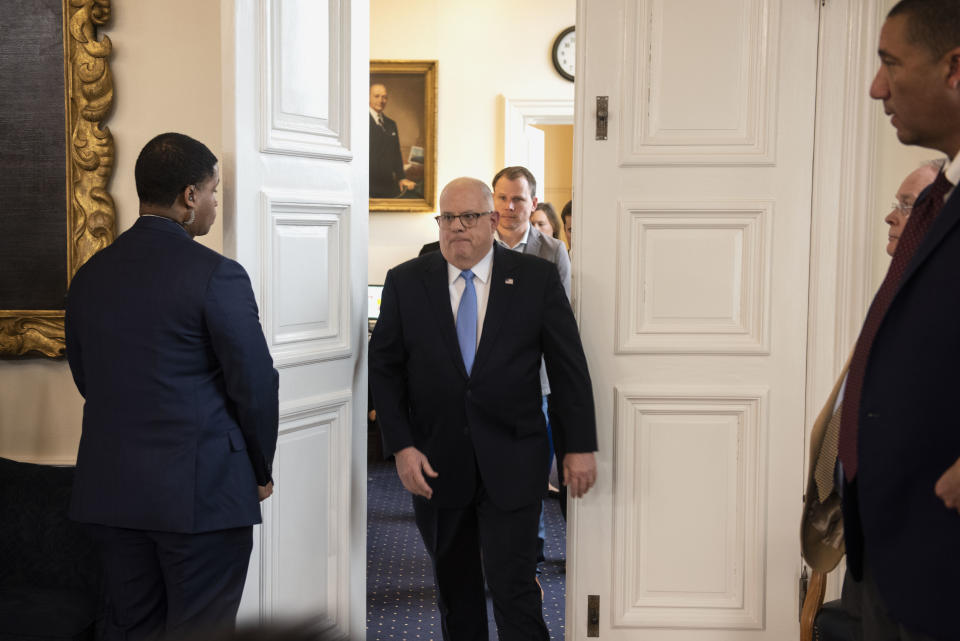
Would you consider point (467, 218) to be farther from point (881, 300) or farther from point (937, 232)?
point (937, 232)

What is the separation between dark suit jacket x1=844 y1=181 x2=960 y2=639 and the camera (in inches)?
64.4

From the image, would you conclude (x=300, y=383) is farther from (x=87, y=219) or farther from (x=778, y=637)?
(x=778, y=637)

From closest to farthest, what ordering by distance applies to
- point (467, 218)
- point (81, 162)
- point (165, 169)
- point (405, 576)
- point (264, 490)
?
1. point (165, 169)
2. point (264, 490)
3. point (467, 218)
4. point (81, 162)
5. point (405, 576)

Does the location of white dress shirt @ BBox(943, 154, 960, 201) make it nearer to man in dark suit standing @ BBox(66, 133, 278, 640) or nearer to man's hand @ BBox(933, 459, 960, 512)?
man's hand @ BBox(933, 459, 960, 512)

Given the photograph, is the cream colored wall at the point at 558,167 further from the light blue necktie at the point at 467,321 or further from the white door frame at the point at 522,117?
the light blue necktie at the point at 467,321

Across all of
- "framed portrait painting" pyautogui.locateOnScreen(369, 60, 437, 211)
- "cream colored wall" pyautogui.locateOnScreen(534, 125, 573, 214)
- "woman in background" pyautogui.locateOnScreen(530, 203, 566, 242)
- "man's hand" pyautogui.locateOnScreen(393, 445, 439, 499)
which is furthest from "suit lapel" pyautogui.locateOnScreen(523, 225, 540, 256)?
"cream colored wall" pyautogui.locateOnScreen(534, 125, 573, 214)

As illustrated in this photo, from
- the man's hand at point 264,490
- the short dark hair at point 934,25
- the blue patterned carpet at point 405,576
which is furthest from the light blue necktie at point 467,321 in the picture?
the short dark hair at point 934,25

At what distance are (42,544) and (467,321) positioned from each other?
1.61m

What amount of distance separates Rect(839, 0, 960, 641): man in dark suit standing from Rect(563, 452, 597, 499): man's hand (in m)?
1.45

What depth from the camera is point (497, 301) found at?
10.5 feet

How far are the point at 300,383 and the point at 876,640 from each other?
199cm

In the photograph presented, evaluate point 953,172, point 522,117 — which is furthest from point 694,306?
point 522,117

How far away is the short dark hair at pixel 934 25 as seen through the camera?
5.60ft

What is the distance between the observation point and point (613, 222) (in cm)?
336
